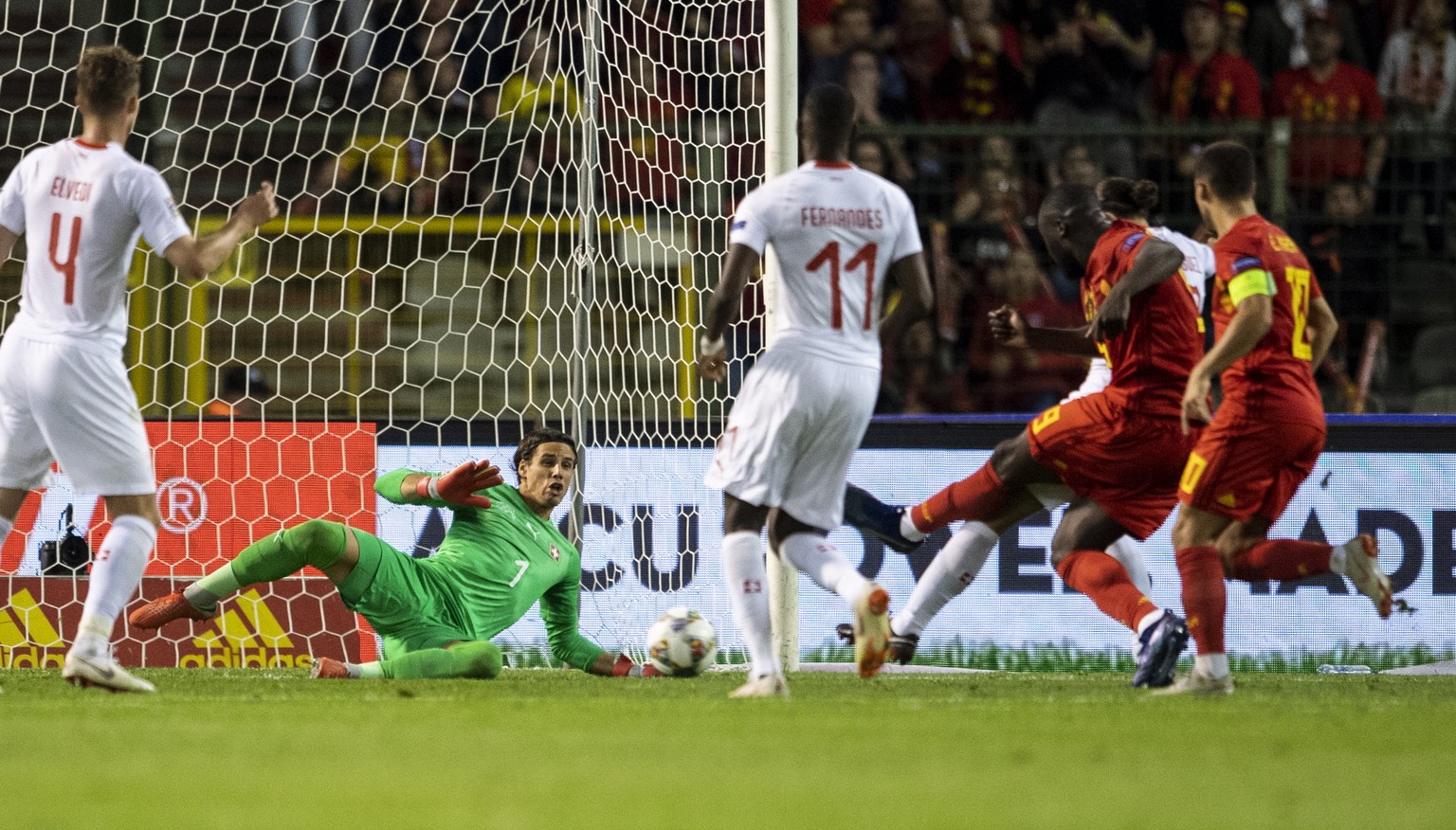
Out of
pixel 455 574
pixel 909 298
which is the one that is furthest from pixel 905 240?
pixel 455 574

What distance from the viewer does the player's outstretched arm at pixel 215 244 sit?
526 centimetres

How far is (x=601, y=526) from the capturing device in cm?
802

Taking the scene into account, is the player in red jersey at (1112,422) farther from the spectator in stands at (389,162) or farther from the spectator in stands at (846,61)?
the spectator in stands at (846,61)

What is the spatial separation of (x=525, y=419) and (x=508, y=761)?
446 cm

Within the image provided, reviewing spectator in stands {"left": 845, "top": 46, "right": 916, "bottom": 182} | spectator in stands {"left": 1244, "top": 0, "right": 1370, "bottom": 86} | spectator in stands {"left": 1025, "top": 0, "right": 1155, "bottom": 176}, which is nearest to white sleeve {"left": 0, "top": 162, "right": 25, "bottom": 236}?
spectator in stands {"left": 845, "top": 46, "right": 916, "bottom": 182}

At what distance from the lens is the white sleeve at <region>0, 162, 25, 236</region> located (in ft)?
17.7

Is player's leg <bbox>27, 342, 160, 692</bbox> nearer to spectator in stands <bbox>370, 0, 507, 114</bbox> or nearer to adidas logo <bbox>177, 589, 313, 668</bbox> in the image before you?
adidas logo <bbox>177, 589, 313, 668</bbox>

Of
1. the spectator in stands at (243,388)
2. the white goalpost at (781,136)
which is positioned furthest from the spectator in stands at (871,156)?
the spectator in stands at (243,388)

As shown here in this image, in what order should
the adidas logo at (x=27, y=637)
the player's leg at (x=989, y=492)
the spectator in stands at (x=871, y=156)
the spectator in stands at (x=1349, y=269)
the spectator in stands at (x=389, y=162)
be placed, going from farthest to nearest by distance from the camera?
1. the spectator in stands at (x=1349, y=269)
2. the spectator in stands at (x=871, y=156)
3. the spectator in stands at (x=389, y=162)
4. the adidas logo at (x=27, y=637)
5. the player's leg at (x=989, y=492)

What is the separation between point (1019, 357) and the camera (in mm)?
10922

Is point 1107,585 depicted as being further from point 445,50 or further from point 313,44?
point 313,44

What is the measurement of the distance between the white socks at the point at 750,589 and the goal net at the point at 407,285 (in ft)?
8.27

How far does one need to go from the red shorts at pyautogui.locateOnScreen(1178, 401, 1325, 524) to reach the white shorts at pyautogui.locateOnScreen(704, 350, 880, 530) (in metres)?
1.09

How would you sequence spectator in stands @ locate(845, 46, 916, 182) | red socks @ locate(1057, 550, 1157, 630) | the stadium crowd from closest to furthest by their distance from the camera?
1. red socks @ locate(1057, 550, 1157, 630)
2. the stadium crowd
3. spectator in stands @ locate(845, 46, 916, 182)
